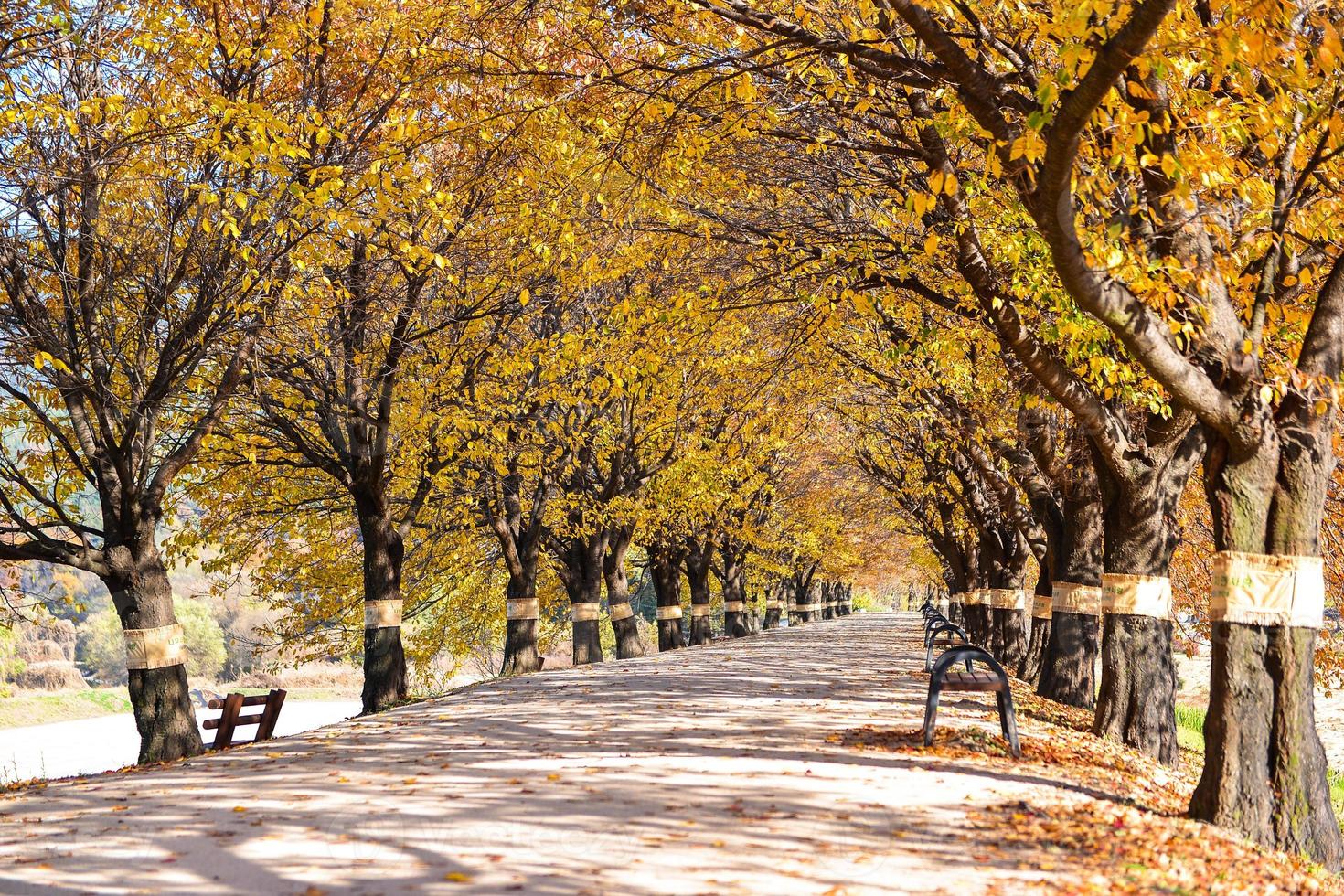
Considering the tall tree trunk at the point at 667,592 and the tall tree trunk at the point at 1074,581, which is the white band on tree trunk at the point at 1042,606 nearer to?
the tall tree trunk at the point at 1074,581

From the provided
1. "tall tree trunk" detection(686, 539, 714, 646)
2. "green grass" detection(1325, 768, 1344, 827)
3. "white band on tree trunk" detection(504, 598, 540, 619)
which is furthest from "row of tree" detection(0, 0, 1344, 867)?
"tall tree trunk" detection(686, 539, 714, 646)

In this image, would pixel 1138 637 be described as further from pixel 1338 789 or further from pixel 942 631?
pixel 1338 789

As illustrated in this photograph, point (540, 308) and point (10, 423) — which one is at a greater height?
point (540, 308)

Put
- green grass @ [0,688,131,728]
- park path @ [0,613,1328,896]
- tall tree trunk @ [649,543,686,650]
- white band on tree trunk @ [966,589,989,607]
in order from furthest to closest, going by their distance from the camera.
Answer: green grass @ [0,688,131,728] < tall tree trunk @ [649,543,686,650] < white band on tree trunk @ [966,589,989,607] < park path @ [0,613,1328,896]

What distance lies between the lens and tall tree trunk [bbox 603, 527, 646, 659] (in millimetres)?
25516

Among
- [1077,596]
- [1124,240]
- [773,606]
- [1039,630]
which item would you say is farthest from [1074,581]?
[773,606]

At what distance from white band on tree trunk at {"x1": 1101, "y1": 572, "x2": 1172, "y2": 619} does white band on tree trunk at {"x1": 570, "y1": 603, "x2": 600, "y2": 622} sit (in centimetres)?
1490

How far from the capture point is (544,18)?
8.88 meters

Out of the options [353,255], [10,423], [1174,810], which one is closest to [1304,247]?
[1174,810]

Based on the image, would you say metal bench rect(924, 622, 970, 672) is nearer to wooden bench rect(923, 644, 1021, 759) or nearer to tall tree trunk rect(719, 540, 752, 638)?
wooden bench rect(923, 644, 1021, 759)

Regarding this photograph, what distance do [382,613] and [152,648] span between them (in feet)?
17.8

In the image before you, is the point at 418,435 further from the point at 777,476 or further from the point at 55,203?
the point at 777,476

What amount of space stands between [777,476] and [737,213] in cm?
2288

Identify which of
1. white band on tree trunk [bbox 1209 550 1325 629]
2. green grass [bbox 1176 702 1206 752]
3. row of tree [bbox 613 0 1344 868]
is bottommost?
green grass [bbox 1176 702 1206 752]
